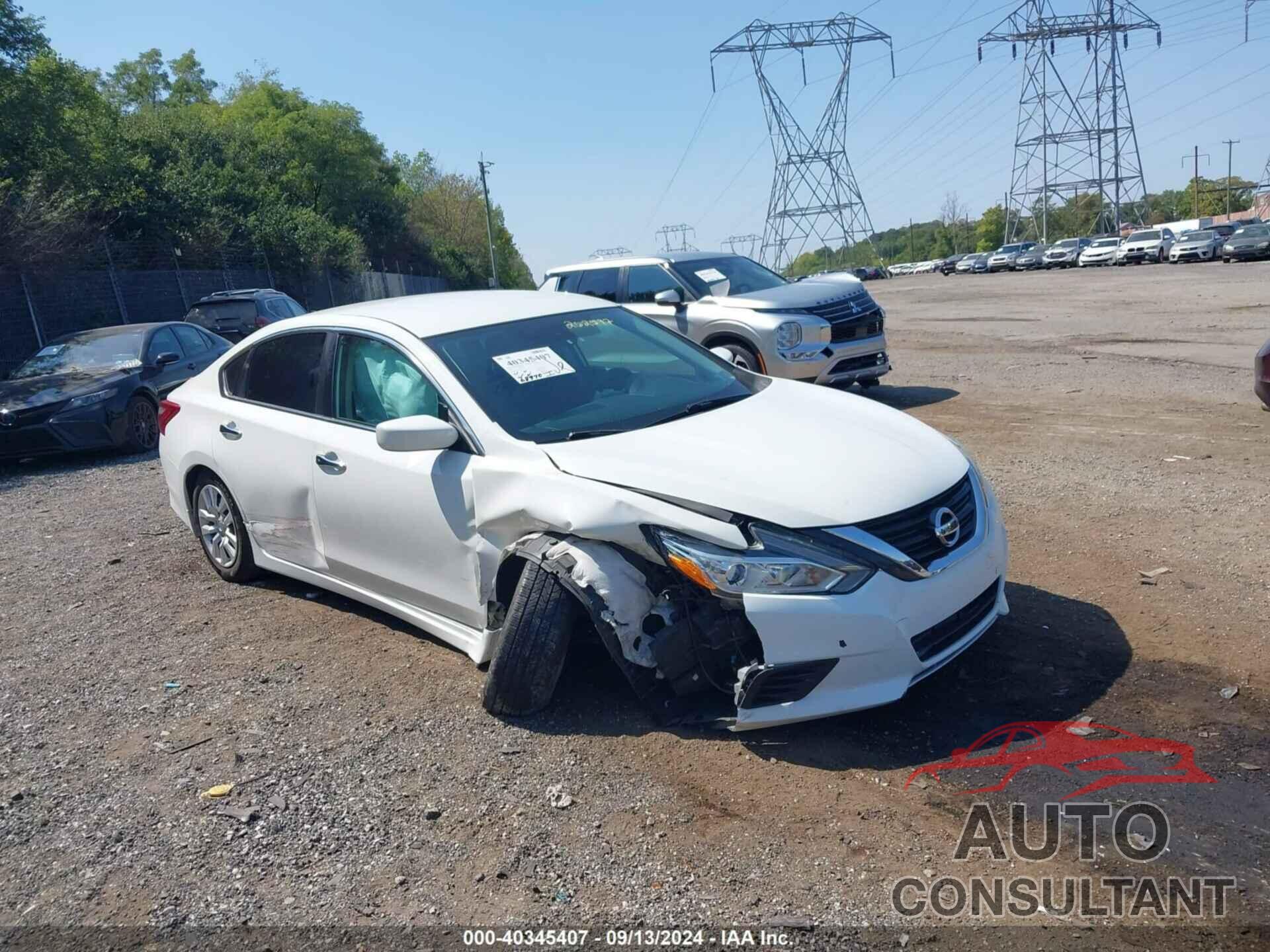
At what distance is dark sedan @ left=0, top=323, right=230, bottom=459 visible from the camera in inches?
443

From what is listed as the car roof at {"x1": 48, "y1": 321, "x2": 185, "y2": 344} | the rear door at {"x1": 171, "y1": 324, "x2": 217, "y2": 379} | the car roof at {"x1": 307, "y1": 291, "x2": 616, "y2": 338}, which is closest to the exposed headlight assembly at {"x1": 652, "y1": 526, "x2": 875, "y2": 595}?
the car roof at {"x1": 307, "y1": 291, "x2": 616, "y2": 338}

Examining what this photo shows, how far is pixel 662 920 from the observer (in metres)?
2.88

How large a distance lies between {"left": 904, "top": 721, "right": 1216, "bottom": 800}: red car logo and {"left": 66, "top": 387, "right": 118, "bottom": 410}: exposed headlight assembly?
1090 centimetres

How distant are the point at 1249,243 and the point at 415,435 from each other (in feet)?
146

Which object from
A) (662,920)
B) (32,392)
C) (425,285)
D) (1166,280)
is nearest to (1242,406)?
(662,920)

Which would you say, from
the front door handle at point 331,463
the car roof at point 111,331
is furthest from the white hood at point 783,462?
the car roof at point 111,331

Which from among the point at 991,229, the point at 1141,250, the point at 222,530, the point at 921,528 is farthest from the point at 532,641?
the point at 991,229

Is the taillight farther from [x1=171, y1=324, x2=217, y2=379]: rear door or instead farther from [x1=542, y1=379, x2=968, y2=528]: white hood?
[x1=171, y1=324, x2=217, y2=379]: rear door

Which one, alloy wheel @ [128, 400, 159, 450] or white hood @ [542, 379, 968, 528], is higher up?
white hood @ [542, 379, 968, 528]

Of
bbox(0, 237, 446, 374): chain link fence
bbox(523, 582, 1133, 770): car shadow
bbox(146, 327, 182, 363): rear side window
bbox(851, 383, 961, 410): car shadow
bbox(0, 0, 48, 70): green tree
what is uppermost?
bbox(0, 0, 48, 70): green tree

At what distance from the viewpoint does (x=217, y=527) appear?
241 inches

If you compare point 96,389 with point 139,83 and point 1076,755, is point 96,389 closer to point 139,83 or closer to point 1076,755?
point 1076,755

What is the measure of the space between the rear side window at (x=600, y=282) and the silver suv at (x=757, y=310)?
0.01 metres

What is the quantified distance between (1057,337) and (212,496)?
48.6 feet
